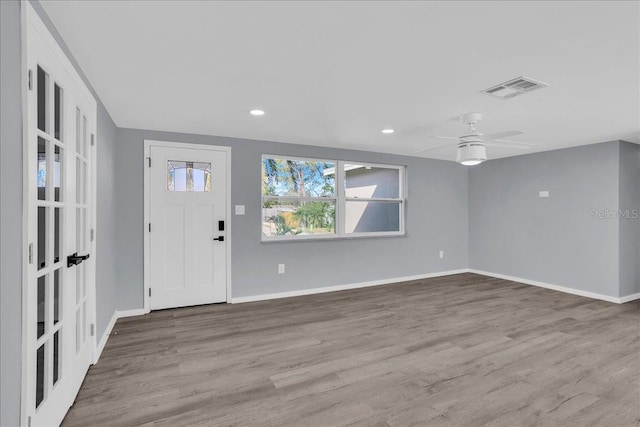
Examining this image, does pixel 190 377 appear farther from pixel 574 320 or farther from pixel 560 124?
pixel 560 124

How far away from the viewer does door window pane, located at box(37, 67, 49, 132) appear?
5.41ft

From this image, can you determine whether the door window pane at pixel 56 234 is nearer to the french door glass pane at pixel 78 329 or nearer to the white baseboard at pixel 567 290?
the french door glass pane at pixel 78 329

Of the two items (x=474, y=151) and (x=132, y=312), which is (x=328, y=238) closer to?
(x=474, y=151)

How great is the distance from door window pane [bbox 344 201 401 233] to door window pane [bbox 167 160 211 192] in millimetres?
2327

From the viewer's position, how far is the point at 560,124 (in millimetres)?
3789

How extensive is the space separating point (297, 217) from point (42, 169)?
3.55 metres

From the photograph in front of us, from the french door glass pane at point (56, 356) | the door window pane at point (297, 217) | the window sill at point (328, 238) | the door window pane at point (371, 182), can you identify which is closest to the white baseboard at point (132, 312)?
the window sill at point (328, 238)

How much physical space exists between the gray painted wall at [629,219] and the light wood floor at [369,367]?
575 millimetres

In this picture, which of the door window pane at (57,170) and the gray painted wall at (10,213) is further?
the door window pane at (57,170)

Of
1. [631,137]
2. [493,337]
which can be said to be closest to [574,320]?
[493,337]

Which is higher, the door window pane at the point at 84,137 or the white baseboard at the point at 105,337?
the door window pane at the point at 84,137

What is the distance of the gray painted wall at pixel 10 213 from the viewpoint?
1.24 meters

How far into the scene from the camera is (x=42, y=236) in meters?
1.69

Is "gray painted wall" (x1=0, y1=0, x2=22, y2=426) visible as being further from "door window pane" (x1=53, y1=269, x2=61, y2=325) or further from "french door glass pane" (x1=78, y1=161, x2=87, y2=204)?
"french door glass pane" (x1=78, y1=161, x2=87, y2=204)
